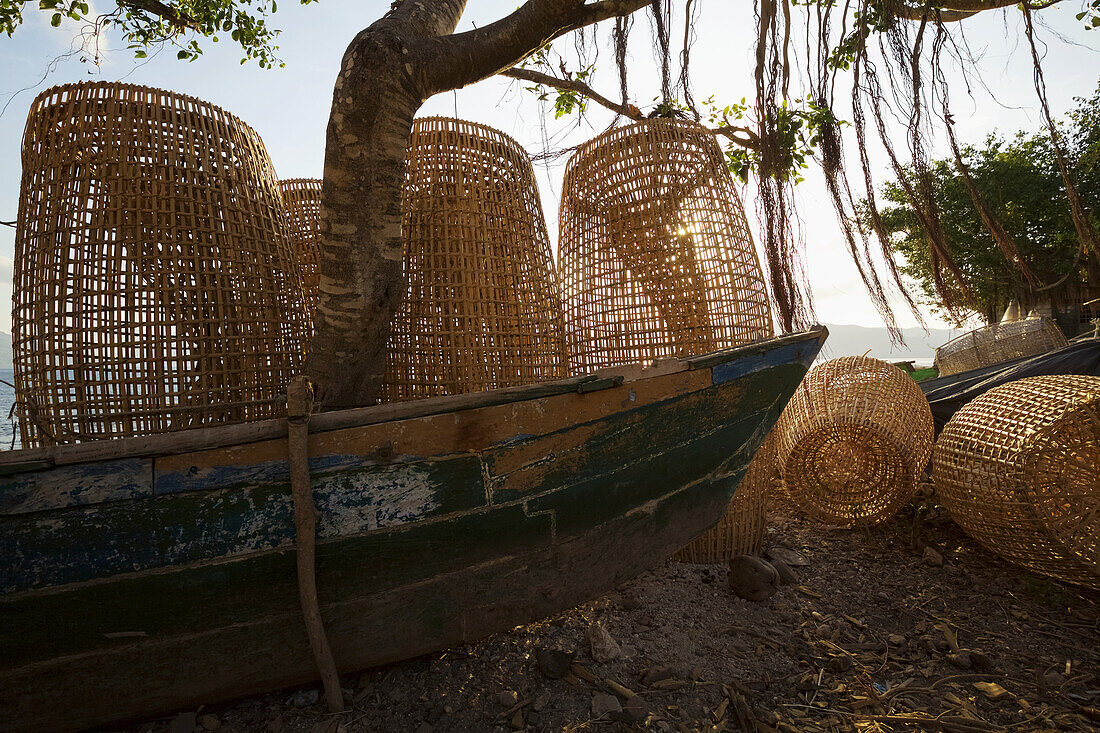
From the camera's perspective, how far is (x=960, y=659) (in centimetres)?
224

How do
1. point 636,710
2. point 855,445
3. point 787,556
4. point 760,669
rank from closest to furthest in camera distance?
point 636,710, point 760,669, point 787,556, point 855,445

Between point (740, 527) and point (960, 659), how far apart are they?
120cm

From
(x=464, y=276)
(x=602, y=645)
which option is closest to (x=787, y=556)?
(x=602, y=645)

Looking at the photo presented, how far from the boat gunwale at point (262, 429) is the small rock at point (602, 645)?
1090 mm

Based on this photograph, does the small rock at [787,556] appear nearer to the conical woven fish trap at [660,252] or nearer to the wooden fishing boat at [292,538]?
the conical woven fish trap at [660,252]

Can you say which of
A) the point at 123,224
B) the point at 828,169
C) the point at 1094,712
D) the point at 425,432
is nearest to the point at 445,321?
the point at 425,432

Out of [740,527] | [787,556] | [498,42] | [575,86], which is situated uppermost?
Result: [575,86]

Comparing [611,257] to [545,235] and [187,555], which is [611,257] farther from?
[187,555]

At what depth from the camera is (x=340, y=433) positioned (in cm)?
165

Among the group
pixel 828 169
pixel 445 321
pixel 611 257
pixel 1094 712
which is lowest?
pixel 1094 712

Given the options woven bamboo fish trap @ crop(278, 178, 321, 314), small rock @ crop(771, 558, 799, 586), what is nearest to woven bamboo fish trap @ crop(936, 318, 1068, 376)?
small rock @ crop(771, 558, 799, 586)

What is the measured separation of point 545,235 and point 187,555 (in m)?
1.98

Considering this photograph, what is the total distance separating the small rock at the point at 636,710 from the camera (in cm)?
183

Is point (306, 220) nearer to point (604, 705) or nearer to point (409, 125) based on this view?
point (409, 125)
